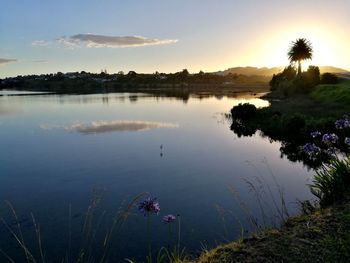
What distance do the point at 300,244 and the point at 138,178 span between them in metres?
12.2

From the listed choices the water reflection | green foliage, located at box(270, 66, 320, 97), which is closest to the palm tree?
green foliage, located at box(270, 66, 320, 97)

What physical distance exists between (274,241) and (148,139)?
945 inches

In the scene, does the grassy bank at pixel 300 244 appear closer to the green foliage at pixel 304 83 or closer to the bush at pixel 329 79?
the green foliage at pixel 304 83

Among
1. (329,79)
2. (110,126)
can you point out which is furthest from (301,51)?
(110,126)

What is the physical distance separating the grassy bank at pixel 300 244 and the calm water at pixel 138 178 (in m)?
3.05

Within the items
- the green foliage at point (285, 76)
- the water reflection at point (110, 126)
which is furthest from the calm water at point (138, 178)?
the green foliage at point (285, 76)

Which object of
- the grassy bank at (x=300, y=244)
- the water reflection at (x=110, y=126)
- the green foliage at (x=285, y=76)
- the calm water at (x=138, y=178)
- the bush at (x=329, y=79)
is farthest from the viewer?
the green foliage at (x=285, y=76)

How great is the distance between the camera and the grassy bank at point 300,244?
6.20 metres

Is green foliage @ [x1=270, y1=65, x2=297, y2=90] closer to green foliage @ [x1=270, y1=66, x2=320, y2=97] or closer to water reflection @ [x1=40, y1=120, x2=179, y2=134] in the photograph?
green foliage @ [x1=270, y1=66, x2=320, y2=97]

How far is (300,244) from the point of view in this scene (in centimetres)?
673

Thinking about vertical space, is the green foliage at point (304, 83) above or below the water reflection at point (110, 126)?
above

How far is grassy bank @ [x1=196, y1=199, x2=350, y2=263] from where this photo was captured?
6.20 meters

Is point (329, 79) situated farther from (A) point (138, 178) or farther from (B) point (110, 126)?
(A) point (138, 178)

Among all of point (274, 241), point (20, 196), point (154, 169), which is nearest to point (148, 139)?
point (154, 169)
